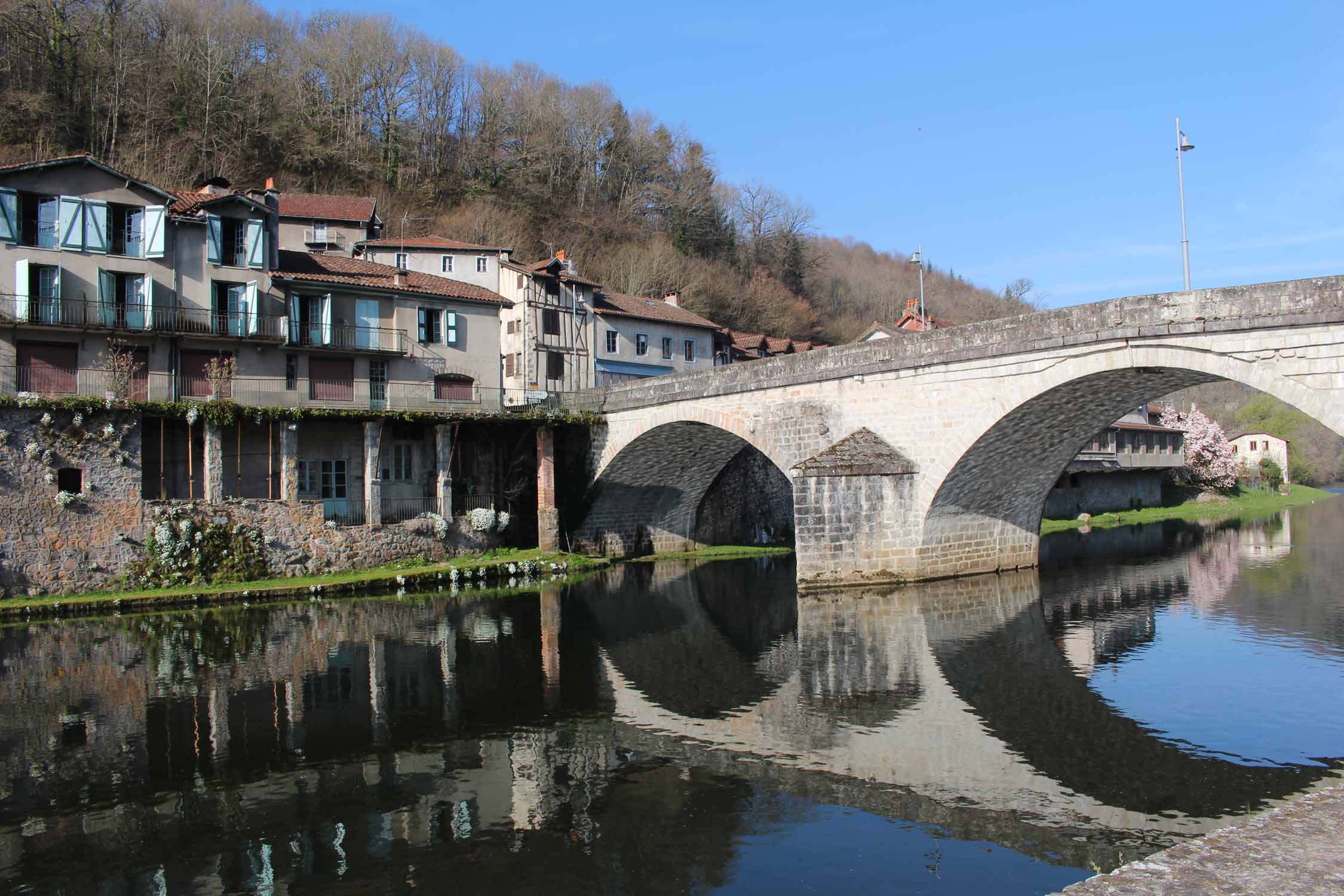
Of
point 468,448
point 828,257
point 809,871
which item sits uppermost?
point 828,257

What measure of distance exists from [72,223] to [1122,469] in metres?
44.1

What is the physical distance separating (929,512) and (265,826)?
17.0m

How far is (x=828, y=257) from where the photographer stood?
8544 centimetres

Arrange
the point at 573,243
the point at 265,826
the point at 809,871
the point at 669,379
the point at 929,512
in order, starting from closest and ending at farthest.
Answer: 1. the point at 809,871
2. the point at 265,826
3. the point at 929,512
4. the point at 669,379
5. the point at 573,243

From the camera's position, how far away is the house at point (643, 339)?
39.1 m

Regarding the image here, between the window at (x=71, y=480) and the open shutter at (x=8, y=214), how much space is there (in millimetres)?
7040

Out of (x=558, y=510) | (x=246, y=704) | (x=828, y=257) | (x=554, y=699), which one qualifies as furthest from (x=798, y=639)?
(x=828, y=257)

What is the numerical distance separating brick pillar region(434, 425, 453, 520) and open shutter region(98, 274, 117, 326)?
9308mm

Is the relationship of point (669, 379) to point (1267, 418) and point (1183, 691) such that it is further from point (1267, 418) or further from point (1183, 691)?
point (1267, 418)

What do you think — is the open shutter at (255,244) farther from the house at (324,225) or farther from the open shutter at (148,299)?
the house at (324,225)

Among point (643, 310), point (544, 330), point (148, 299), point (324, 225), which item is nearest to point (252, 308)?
point (148, 299)

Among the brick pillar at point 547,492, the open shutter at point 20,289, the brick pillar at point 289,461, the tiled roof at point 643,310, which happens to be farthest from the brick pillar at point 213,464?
the tiled roof at point 643,310

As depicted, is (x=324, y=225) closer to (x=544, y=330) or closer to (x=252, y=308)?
(x=544, y=330)

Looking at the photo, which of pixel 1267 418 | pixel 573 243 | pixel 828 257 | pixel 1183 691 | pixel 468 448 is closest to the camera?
pixel 1183 691
